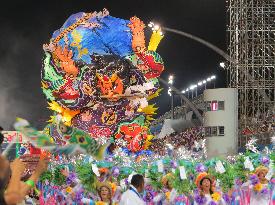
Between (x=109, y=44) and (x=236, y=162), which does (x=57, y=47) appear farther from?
(x=236, y=162)

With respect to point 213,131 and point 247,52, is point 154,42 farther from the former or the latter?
point 213,131

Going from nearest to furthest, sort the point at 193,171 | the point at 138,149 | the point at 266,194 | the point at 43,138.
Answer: the point at 43,138 < the point at 266,194 < the point at 193,171 < the point at 138,149

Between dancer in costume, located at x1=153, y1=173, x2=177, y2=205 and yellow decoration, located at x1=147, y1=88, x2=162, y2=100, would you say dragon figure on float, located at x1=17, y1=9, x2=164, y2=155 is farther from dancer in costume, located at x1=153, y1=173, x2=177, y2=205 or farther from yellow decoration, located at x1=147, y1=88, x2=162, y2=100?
dancer in costume, located at x1=153, y1=173, x2=177, y2=205

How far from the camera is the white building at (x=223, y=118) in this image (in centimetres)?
3306

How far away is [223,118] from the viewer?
1309 inches

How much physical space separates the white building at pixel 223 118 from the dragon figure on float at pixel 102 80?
11611 millimetres

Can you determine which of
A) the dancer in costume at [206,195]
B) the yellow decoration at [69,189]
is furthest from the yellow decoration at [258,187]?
the yellow decoration at [69,189]

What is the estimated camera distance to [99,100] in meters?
45.5

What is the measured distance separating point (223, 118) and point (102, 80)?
13029mm

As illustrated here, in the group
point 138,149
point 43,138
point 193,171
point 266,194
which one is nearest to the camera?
point 43,138

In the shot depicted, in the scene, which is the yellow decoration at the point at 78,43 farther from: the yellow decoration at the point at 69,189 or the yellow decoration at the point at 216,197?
the yellow decoration at the point at 216,197

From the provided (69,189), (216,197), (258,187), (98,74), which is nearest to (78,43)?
(98,74)

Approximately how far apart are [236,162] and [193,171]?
1278 mm

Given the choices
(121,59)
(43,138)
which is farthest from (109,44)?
(43,138)
